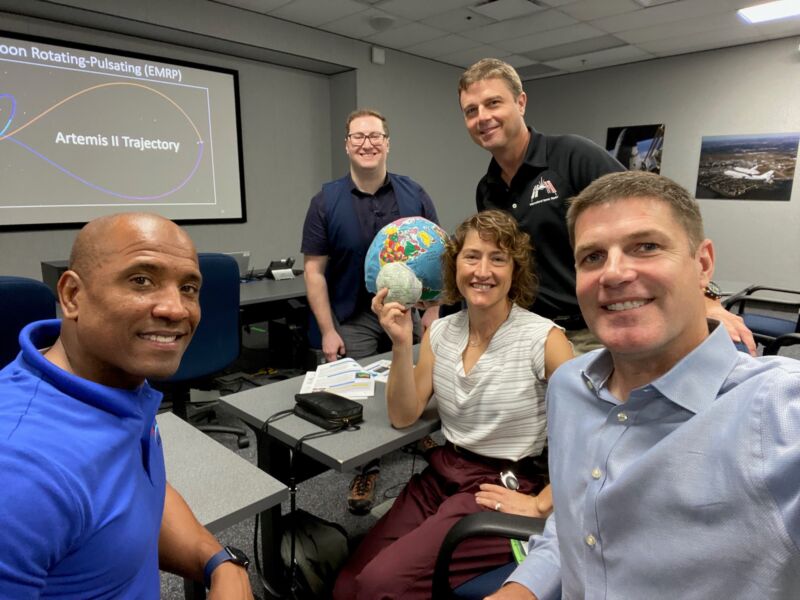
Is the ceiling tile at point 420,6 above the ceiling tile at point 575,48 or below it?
below

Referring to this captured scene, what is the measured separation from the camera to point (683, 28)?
4.90 m

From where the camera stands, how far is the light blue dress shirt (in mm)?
691

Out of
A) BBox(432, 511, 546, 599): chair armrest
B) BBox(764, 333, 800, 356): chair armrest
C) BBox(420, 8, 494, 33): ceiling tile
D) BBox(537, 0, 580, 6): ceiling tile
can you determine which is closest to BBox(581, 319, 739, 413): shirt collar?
BBox(432, 511, 546, 599): chair armrest

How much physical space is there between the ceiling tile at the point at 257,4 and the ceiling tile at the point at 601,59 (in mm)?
3539

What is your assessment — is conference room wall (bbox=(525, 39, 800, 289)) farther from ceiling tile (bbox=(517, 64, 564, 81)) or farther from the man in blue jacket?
the man in blue jacket

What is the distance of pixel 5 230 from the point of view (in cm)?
369

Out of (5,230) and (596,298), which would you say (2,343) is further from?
(5,230)

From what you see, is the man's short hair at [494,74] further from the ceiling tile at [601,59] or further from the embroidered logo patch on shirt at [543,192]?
the ceiling tile at [601,59]

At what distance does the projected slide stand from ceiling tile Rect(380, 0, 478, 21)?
164 cm

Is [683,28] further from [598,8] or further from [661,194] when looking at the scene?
[661,194]

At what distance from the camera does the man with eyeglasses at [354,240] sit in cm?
237

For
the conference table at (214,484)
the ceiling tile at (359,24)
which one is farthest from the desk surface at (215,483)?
the ceiling tile at (359,24)

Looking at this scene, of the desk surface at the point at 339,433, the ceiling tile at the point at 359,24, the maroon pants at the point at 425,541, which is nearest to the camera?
the maroon pants at the point at 425,541

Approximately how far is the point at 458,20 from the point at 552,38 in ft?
3.94
